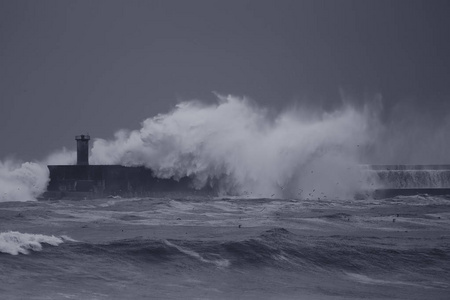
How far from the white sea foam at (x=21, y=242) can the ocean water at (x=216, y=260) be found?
36 millimetres

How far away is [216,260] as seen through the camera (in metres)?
21.2

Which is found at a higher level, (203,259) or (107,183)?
(107,183)

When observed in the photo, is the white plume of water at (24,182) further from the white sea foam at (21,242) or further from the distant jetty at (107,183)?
the white sea foam at (21,242)

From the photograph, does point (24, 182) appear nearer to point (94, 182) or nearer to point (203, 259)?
point (94, 182)

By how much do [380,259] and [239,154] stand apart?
4148cm

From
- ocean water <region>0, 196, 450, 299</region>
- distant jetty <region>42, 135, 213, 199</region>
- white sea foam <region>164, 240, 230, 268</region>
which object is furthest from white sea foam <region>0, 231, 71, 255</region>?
distant jetty <region>42, 135, 213, 199</region>

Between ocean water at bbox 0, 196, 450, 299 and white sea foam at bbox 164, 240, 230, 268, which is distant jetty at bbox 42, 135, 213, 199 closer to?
ocean water at bbox 0, 196, 450, 299

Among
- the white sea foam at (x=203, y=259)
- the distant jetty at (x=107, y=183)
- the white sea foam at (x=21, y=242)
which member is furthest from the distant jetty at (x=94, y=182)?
the white sea foam at (x=203, y=259)

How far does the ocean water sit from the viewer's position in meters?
17.7

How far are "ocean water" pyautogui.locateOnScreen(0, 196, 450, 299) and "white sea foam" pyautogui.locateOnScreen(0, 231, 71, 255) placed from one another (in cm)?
4

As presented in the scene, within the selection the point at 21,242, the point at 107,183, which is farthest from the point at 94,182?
the point at 21,242

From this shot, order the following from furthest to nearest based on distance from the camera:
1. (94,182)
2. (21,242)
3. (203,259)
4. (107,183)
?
(107,183), (94,182), (203,259), (21,242)

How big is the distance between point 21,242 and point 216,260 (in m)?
5.04

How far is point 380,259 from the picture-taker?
74.8 feet
